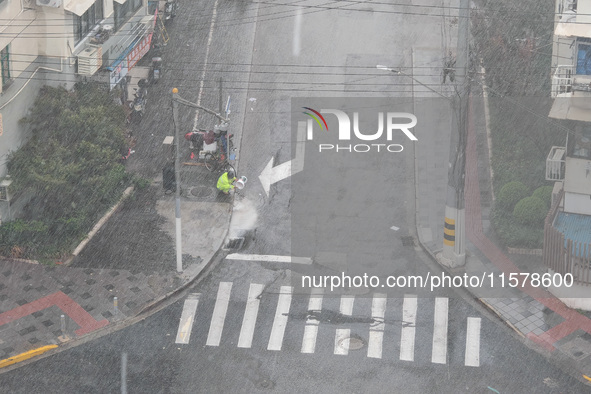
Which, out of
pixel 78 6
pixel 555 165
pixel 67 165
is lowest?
pixel 67 165

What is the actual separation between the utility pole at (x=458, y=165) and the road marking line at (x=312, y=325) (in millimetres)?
5216

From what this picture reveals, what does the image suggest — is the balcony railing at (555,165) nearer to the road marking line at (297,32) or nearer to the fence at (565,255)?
the fence at (565,255)

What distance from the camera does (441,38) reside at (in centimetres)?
5562

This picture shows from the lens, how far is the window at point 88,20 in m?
46.6

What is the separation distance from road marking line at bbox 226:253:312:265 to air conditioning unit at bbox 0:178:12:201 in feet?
28.8

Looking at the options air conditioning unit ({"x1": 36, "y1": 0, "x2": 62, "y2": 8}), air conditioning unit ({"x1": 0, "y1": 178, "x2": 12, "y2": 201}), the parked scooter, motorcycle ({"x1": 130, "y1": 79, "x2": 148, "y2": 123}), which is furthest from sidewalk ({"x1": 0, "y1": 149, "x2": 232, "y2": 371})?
air conditioning unit ({"x1": 36, "y1": 0, "x2": 62, "y2": 8})

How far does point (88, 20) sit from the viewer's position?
47750mm

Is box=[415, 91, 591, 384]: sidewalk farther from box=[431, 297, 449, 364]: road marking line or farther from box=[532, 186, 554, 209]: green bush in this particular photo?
box=[532, 186, 554, 209]: green bush

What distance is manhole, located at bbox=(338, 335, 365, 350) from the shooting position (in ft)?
122

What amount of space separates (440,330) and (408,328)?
110 centimetres

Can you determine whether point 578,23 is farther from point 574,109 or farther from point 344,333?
point 344,333

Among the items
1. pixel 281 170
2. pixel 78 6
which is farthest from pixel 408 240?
pixel 78 6

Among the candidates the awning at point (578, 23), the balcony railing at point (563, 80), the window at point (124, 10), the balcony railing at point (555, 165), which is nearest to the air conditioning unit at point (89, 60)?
the window at point (124, 10)

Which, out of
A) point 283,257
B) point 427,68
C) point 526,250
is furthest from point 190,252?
point 427,68
